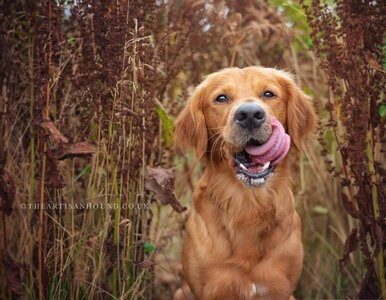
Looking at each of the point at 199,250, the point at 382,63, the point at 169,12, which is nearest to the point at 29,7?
the point at 169,12

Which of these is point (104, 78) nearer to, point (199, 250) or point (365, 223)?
point (199, 250)

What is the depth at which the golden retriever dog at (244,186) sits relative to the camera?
2.94 meters

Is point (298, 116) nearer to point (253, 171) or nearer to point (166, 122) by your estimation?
point (253, 171)

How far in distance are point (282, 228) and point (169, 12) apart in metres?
1.81

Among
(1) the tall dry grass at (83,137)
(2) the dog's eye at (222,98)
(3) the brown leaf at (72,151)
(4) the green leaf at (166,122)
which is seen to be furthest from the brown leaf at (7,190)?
(2) the dog's eye at (222,98)

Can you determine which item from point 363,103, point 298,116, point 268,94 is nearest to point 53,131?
point 268,94

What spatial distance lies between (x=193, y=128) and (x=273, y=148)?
2.13 ft

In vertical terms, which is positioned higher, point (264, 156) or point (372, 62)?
point (372, 62)

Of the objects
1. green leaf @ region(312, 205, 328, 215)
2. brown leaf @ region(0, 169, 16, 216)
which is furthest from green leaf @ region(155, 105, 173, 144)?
green leaf @ region(312, 205, 328, 215)

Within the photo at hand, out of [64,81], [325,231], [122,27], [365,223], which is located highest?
[122,27]

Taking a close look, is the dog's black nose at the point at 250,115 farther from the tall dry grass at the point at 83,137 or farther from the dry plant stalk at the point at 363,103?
the dry plant stalk at the point at 363,103

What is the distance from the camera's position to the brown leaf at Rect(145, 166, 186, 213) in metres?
3.25

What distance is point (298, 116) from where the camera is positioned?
3312 mm

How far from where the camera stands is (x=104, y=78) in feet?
10.3
